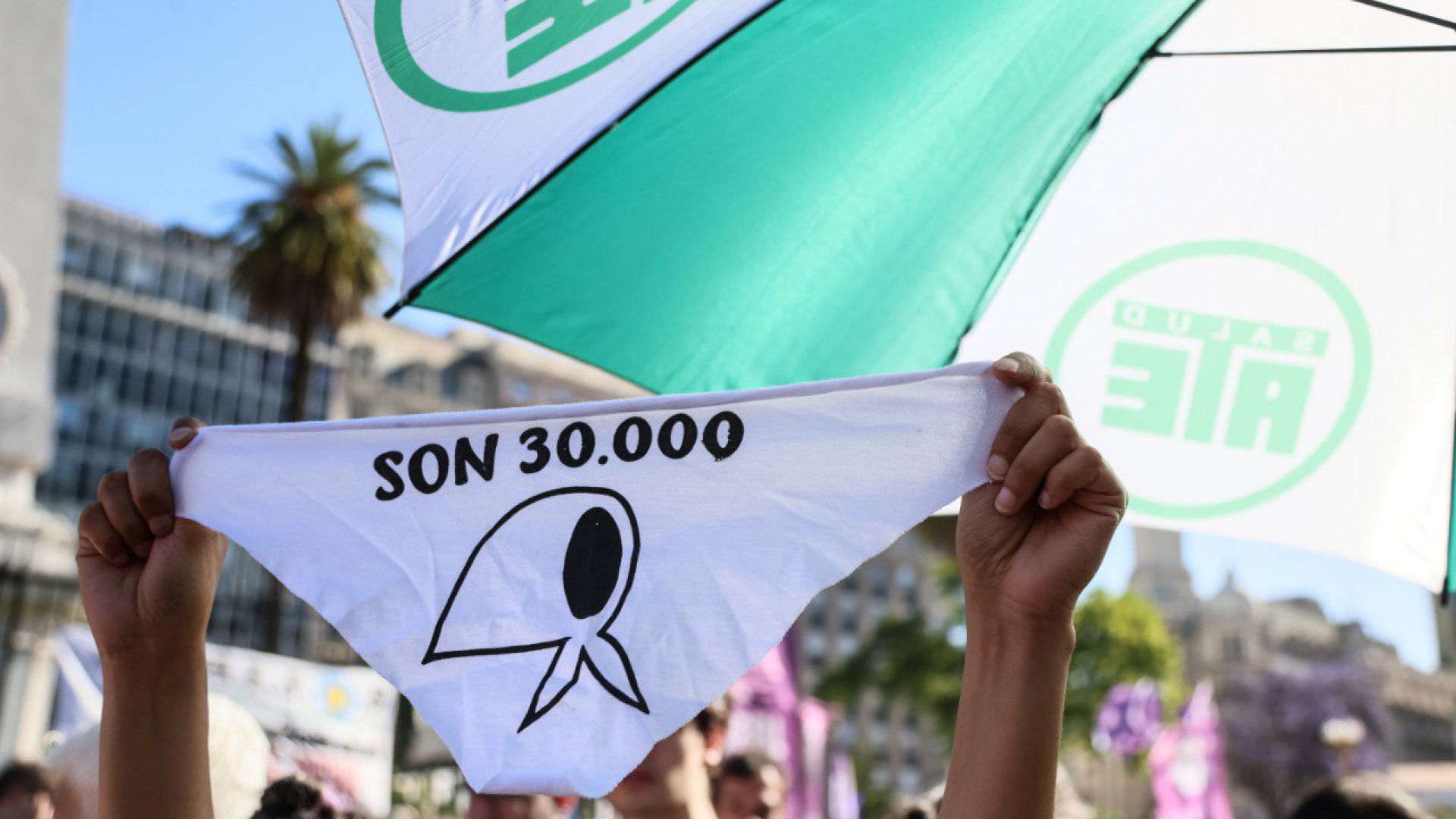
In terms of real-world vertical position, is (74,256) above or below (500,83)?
above

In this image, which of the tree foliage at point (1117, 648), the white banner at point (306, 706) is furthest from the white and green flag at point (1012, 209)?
the tree foliage at point (1117, 648)

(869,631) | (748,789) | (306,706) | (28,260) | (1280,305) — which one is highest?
(869,631)

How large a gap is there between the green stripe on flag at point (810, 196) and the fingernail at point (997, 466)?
4.22 ft

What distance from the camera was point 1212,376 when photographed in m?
3.18

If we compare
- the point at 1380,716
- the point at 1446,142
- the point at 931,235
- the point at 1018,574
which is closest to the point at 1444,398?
the point at 1446,142

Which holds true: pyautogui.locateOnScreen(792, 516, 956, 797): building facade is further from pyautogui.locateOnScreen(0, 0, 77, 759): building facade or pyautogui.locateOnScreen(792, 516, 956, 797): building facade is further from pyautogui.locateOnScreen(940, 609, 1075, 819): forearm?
pyautogui.locateOnScreen(940, 609, 1075, 819): forearm

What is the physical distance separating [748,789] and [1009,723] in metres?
3.24

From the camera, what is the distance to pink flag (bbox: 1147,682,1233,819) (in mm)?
10055

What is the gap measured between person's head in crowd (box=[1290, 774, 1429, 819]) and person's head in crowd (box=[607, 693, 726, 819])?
120cm

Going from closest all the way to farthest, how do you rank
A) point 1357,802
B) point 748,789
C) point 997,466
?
point 997,466 → point 1357,802 → point 748,789

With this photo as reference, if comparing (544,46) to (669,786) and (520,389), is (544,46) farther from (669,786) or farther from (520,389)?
(520,389)

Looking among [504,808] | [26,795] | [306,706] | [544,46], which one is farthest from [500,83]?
[306,706]

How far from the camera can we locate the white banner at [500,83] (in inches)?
113

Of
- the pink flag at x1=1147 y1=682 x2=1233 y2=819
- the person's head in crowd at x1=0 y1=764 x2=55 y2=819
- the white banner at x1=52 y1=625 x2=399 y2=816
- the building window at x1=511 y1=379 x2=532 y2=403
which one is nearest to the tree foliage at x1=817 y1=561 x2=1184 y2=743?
the pink flag at x1=1147 y1=682 x2=1233 y2=819
